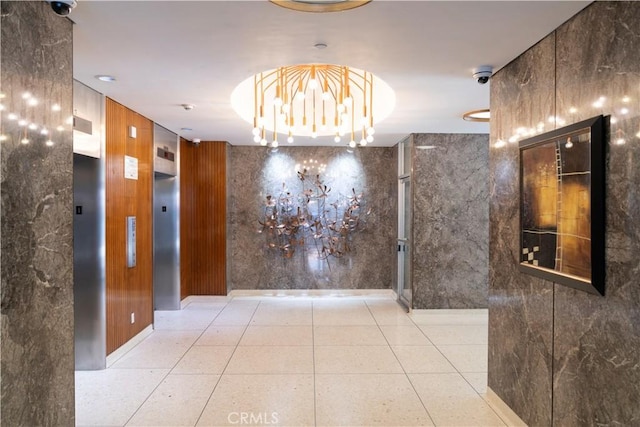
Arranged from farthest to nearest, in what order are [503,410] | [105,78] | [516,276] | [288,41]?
[105,78] < [503,410] < [516,276] < [288,41]

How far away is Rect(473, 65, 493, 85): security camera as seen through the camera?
3349 mm

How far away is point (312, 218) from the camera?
7766 millimetres

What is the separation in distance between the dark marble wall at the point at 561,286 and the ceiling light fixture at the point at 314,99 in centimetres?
145

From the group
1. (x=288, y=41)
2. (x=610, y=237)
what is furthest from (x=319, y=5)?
(x=610, y=237)

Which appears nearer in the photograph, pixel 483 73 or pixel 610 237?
pixel 610 237

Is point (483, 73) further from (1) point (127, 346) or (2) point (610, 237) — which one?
(1) point (127, 346)

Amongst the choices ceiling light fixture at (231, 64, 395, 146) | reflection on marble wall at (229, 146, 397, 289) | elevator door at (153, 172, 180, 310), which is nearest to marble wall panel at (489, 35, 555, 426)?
ceiling light fixture at (231, 64, 395, 146)

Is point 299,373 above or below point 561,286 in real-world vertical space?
below

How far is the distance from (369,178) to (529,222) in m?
4.95

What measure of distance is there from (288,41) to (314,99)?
7.06 ft

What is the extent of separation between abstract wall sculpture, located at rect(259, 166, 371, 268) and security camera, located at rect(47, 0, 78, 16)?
5553 mm

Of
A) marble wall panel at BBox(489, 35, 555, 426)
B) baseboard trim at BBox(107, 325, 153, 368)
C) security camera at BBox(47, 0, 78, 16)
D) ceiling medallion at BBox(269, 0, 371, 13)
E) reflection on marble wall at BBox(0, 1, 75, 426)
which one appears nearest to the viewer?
reflection on marble wall at BBox(0, 1, 75, 426)

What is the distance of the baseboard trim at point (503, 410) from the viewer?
3.12 meters

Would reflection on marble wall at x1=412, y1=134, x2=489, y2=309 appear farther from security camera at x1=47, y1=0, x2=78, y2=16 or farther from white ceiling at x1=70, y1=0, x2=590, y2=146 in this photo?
security camera at x1=47, y1=0, x2=78, y2=16
